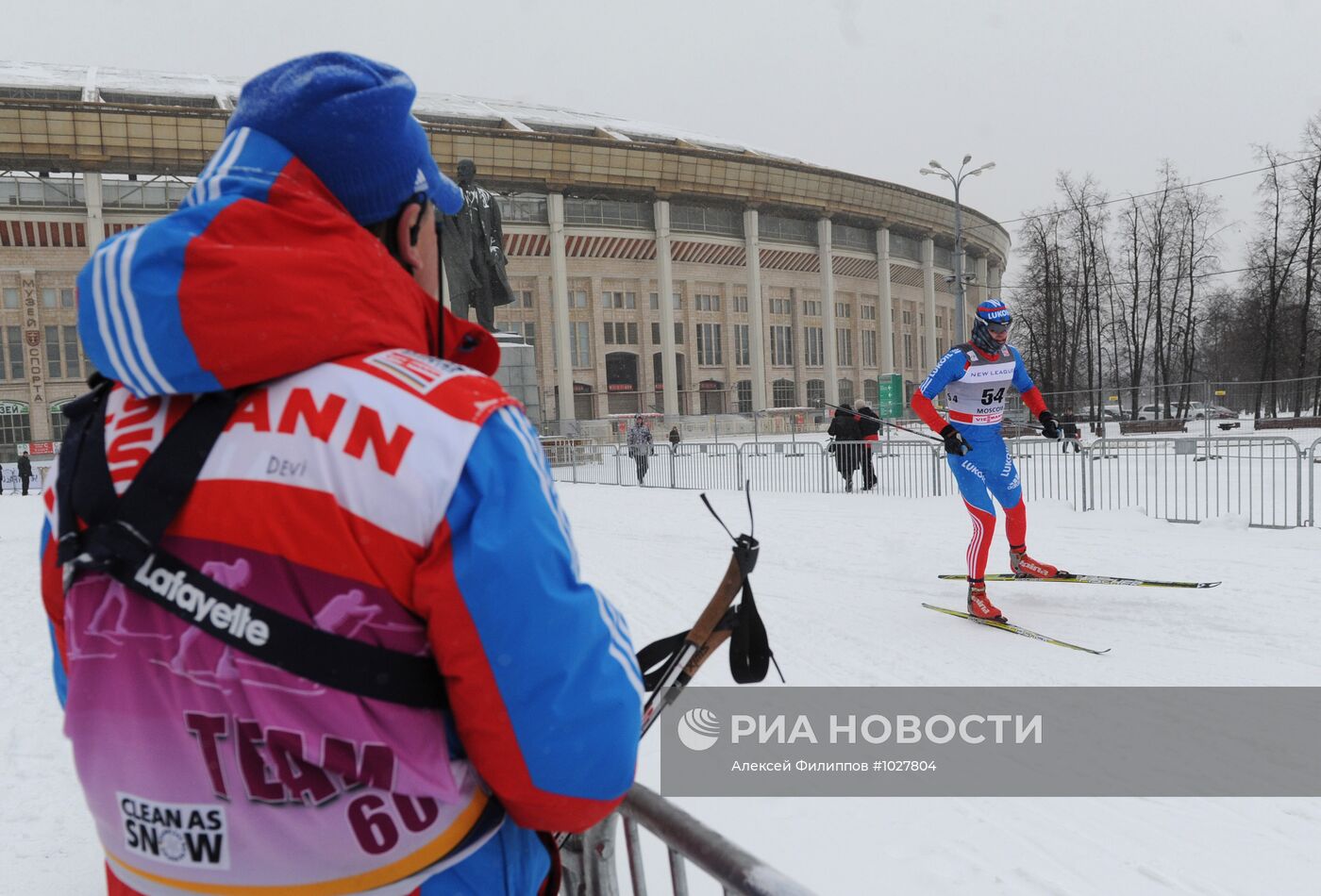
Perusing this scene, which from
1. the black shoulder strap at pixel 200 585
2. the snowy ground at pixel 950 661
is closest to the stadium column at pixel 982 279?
the snowy ground at pixel 950 661

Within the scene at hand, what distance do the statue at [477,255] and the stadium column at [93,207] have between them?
39251mm

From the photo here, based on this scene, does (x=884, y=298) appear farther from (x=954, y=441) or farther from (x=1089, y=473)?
(x=954, y=441)

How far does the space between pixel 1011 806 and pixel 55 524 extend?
11.3 feet

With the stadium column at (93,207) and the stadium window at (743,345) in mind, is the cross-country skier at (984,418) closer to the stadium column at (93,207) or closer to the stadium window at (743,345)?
the stadium column at (93,207)

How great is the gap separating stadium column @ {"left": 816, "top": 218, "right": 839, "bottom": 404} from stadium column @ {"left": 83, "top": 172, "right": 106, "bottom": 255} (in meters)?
40.7

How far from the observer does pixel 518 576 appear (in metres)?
1.07

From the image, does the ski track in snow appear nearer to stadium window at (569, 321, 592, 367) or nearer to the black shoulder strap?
the black shoulder strap

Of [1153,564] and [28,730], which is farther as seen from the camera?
[1153,564]

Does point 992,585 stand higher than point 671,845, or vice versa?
point 671,845

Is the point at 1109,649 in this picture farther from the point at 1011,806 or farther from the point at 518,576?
the point at 518,576

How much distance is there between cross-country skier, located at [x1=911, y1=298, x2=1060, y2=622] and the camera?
705 cm

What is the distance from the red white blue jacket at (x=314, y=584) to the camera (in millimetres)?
1057

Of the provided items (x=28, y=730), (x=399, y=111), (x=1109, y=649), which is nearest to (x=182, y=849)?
(x=399, y=111)

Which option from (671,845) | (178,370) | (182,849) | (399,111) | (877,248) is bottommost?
(671,845)
